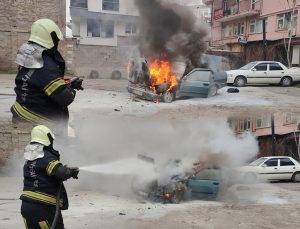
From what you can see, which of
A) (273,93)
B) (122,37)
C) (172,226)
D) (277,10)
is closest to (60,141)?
(172,226)

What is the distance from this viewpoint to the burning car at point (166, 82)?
46.4ft

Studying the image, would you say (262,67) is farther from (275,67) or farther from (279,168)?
(279,168)

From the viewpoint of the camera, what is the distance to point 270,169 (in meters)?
15.5

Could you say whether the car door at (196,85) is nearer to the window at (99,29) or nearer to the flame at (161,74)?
the flame at (161,74)

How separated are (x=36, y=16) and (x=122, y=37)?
9810 mm

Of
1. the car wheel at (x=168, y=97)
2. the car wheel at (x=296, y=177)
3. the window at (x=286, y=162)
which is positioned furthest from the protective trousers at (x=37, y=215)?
the car wheel at (x=296, y=177)

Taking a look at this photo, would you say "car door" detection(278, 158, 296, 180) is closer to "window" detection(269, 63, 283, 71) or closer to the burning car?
the burning car

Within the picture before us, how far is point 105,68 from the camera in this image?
28078 millimetres

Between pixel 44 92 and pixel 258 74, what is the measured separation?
17.4 m

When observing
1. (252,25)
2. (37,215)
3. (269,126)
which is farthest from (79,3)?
(37,215)

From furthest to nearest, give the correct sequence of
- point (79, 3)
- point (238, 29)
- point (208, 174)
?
1. point (79, 3)
2. point (238, 29)
3. point (208, 174)

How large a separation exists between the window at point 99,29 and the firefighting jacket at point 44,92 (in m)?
35.2

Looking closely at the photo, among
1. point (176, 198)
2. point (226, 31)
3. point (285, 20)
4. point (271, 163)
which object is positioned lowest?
point (271, 163)

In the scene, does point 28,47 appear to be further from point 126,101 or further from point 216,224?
point 126,101
